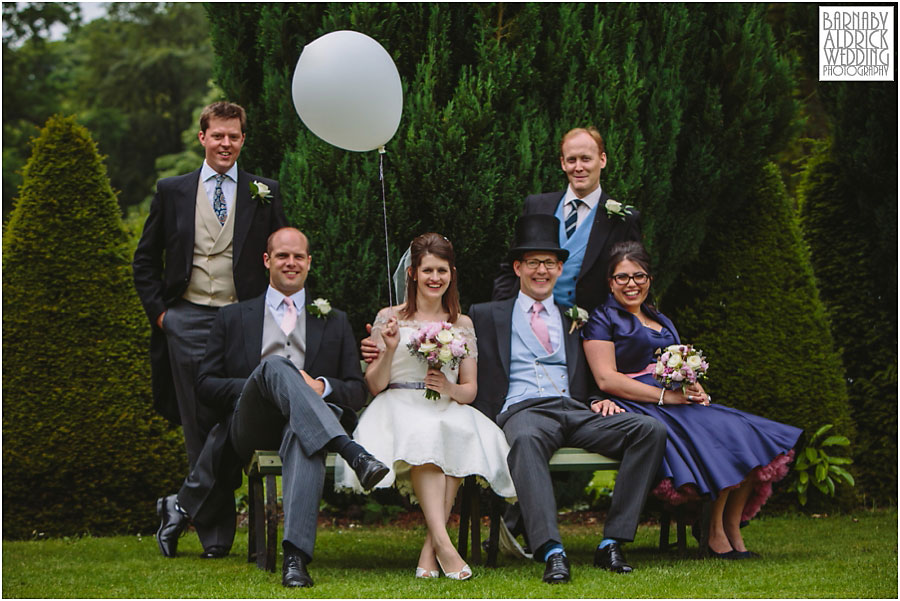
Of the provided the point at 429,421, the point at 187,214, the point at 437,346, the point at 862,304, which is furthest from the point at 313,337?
the point at 862,304

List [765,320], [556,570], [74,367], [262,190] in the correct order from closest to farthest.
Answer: [556,570] → [262,190] → [74,367] → [765,320]

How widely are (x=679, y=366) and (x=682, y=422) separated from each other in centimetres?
29

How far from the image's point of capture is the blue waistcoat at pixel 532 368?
5348 mm

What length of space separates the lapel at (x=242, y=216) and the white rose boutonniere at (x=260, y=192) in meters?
0.04

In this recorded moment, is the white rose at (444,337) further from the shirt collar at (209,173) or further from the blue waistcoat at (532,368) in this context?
the shirt collar at (209,173)

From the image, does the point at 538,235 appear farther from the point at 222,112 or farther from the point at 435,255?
the point at 222,112

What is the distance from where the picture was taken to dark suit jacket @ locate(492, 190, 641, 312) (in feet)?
19.0

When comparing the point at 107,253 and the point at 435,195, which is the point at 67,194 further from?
the point at 435,195

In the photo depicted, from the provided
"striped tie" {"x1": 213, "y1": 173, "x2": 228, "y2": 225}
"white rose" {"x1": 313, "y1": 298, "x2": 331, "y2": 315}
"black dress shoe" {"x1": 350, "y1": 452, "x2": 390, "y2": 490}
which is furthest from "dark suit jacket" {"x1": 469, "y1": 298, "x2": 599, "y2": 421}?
"striped tie" {"x1": 213, "y1": 173, "x2": 228, "y2": 225}

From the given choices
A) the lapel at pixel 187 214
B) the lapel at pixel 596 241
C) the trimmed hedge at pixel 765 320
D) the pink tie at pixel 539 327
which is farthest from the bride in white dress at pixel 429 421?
the trimmed hedge at pixel 765 320

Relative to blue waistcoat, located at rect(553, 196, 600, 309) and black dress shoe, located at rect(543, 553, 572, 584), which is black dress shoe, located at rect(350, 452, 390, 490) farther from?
blue waistcoat, located at rect(553, 196, 600, 309)

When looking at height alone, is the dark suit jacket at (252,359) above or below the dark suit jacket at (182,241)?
below

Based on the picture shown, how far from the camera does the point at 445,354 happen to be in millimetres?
4918

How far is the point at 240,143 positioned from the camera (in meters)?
5.58
